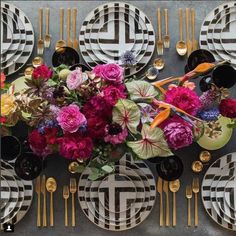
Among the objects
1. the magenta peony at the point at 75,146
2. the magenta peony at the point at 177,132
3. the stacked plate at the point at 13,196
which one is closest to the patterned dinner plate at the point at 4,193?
the stacked plate at the point at 13,196

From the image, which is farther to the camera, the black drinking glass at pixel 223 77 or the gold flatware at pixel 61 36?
the gold flatware at pixel 61 36

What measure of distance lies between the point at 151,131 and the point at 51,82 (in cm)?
40

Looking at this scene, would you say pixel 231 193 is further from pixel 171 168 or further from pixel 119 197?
pixel 119 197

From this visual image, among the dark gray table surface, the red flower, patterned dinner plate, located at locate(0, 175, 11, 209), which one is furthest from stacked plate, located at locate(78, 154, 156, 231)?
the red flower

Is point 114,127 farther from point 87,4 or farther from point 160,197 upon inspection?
point 87,4

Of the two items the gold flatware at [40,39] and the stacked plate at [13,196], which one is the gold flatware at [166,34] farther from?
the stacked plate at [13,196]

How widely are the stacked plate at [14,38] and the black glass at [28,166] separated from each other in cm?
38

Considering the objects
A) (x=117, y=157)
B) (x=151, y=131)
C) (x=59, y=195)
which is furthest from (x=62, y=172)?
(x=151, y=131)

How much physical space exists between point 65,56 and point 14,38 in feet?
0.77

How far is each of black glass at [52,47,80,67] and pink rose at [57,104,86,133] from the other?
0.32 metres

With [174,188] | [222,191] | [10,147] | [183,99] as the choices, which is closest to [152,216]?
[174,188]

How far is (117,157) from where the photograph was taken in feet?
5.95

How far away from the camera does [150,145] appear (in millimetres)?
1729

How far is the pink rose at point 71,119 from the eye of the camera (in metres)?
1.71
